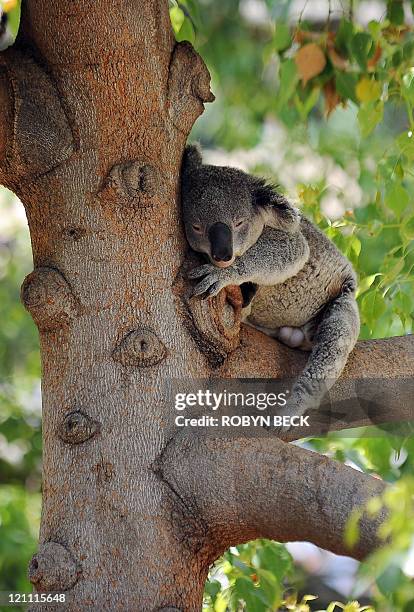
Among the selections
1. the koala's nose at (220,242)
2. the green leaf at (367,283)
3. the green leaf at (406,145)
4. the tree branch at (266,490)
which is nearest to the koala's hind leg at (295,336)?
the green leaf at (367,283)

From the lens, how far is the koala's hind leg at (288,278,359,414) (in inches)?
99.3

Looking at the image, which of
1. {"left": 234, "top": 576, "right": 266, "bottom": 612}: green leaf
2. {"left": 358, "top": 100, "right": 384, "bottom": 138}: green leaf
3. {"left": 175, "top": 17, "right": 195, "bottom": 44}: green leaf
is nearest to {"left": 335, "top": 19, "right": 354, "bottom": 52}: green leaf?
{"left": 358, "top": 100, "right": 384, "bottom": 138}: green leaf

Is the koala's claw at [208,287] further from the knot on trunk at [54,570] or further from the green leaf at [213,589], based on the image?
the green leaf at [213,589]

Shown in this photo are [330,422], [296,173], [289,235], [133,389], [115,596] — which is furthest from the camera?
[296,173]

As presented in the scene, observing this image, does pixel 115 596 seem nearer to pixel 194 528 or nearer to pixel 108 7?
pixel 194 528

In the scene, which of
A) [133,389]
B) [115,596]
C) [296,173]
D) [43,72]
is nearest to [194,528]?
[115,596]

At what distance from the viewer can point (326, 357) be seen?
2.59m

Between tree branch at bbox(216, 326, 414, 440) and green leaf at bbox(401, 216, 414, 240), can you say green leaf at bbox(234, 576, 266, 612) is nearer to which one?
tree branch at bbox(216, 326, 414, 440)

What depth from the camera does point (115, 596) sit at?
6.35 ft

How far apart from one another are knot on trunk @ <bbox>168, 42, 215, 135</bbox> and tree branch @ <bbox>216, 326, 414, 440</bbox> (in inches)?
25.0

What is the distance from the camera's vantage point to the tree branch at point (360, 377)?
2.46 metres

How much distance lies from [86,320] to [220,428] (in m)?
0.44

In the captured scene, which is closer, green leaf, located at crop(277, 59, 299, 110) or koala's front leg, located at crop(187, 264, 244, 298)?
koala's front leg, located at crop(187, 264, 244, 298)

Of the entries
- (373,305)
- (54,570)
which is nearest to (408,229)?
(373,305)
